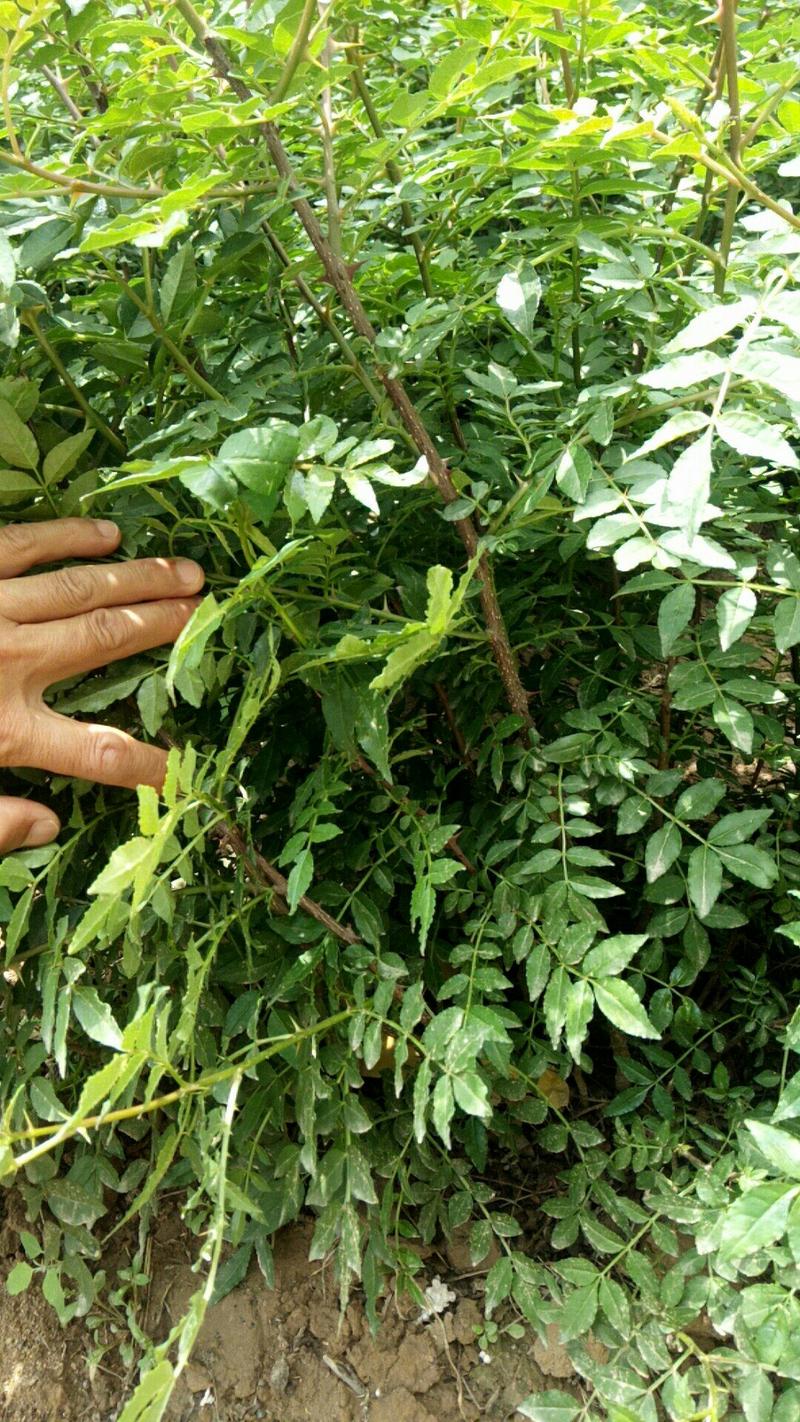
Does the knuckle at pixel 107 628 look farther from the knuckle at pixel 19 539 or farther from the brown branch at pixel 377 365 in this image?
the brown branch at pixel 377 365

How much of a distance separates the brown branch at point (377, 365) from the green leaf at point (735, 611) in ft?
0.61

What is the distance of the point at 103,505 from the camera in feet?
3.38

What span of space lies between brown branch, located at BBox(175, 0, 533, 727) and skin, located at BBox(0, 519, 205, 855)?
240 mm

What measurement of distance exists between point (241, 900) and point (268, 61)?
0.69m

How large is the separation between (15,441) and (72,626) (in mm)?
161

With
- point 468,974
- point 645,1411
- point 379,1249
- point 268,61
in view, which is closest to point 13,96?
point 268,61

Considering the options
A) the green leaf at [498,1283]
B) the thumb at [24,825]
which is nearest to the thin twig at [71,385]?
the thumb at [24,825]

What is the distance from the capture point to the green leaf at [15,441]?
90 cm

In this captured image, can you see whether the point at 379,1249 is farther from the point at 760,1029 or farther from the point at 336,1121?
the point at 760,1029

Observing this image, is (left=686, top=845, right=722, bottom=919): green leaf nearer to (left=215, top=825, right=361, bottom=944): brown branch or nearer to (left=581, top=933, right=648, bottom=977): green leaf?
(left=581, top=933, right=648, bottom=977): green leaf

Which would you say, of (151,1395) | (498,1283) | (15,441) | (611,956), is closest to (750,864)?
(611,956)

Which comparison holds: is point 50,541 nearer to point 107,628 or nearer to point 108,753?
point 107,628

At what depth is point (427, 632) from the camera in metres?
0.73

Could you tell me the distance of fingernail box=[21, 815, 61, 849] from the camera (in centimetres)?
104
